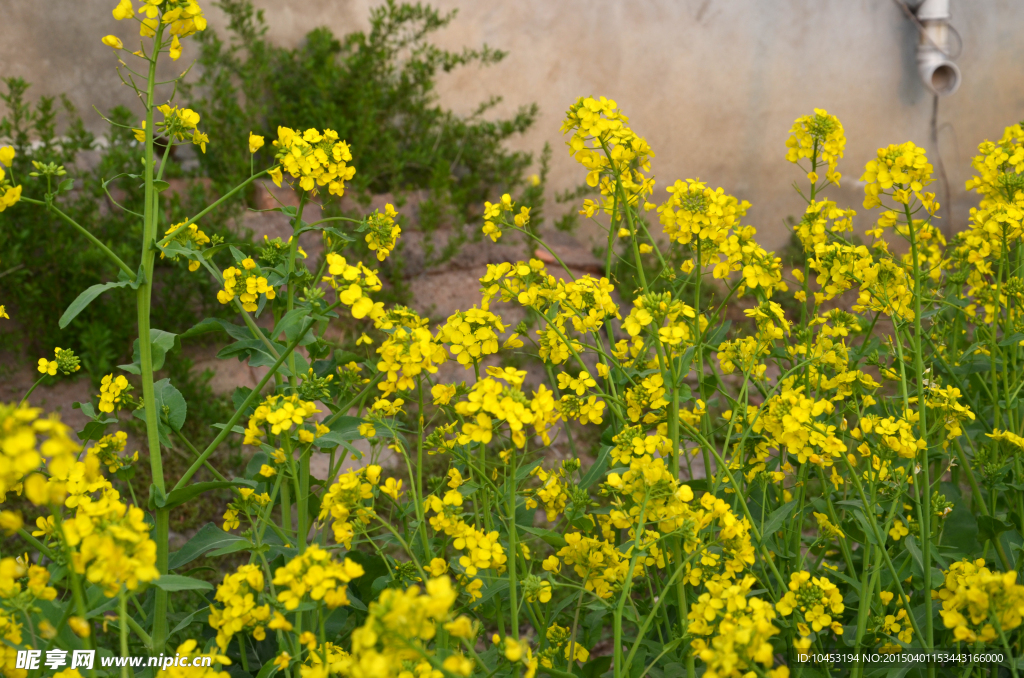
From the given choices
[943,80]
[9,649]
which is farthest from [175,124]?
[943,80]

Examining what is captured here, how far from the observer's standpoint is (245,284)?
5.25ft

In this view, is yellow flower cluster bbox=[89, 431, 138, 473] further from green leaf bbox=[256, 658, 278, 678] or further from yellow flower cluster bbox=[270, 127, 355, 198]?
yellow flower cluster bbox=[270, 127, 355, 198]

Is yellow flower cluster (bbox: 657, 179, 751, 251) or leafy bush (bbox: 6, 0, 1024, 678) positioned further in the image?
yellow flower cluster (bbox: 657, 179, 751, 251)

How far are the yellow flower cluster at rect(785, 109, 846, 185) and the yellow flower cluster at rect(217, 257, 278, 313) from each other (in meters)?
1.38

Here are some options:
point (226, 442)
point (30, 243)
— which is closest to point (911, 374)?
point (226, 442)

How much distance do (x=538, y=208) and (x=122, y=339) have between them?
2.46 metres

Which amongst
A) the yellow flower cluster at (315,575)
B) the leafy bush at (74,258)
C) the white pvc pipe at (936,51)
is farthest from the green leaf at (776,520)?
the white pvc pipe at (936,51)

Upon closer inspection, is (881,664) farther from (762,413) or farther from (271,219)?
(271,219)

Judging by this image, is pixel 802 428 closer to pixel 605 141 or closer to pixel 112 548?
pixel 605 141

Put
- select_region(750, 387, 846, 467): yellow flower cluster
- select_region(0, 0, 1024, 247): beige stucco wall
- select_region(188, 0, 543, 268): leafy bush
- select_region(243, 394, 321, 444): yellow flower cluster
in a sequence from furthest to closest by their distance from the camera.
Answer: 1. select_region(0, 0, 1024, 247): beige stucco wall
2. select_region(188, 0, 543, 268): leafy bush
3. select_region(750, 387, 846, 467): yellow flower cluster
4. select_region(243, 394, 321, 444): yellow flower cluster

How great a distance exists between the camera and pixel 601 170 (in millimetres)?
1724

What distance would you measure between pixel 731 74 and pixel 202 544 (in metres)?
5.10

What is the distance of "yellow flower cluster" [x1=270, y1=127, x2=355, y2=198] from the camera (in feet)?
5.17

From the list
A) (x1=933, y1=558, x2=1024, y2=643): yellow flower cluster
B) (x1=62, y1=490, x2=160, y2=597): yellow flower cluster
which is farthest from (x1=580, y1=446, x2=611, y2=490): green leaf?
(x1=62, y1=490, x2=160, y2=597): yellow flower cluster
